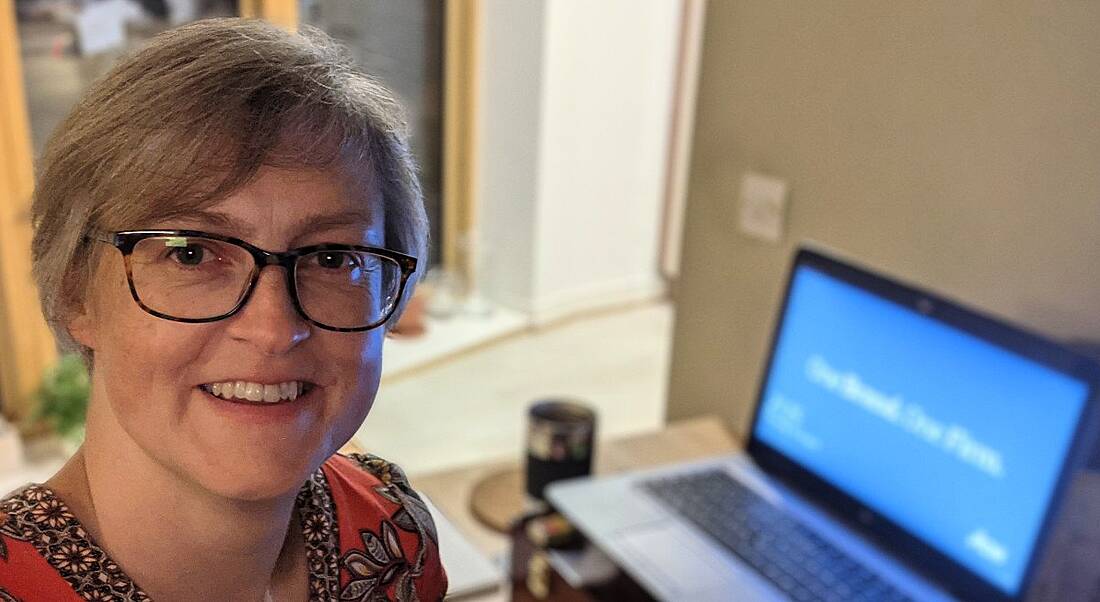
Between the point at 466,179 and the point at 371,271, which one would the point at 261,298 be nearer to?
the point at 371,271

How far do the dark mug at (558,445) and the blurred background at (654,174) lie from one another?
0.30 m

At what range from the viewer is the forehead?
408 mm

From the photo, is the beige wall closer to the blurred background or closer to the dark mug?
the blurred background

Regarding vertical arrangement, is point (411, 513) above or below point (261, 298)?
below

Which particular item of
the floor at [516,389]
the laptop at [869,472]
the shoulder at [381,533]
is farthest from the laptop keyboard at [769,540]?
the floor at [516,389]

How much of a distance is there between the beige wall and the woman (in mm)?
955

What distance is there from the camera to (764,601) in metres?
1.07

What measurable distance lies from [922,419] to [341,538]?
807 mm

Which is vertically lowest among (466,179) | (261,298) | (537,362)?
(537,362)

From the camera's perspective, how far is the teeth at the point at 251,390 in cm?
41

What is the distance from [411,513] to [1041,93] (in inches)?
37.9

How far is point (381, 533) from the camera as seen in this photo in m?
0.54

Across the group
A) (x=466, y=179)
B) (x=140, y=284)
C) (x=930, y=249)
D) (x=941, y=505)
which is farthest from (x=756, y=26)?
(x=466, y=179)

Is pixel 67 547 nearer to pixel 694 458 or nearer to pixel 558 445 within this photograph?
pixel 558 445
